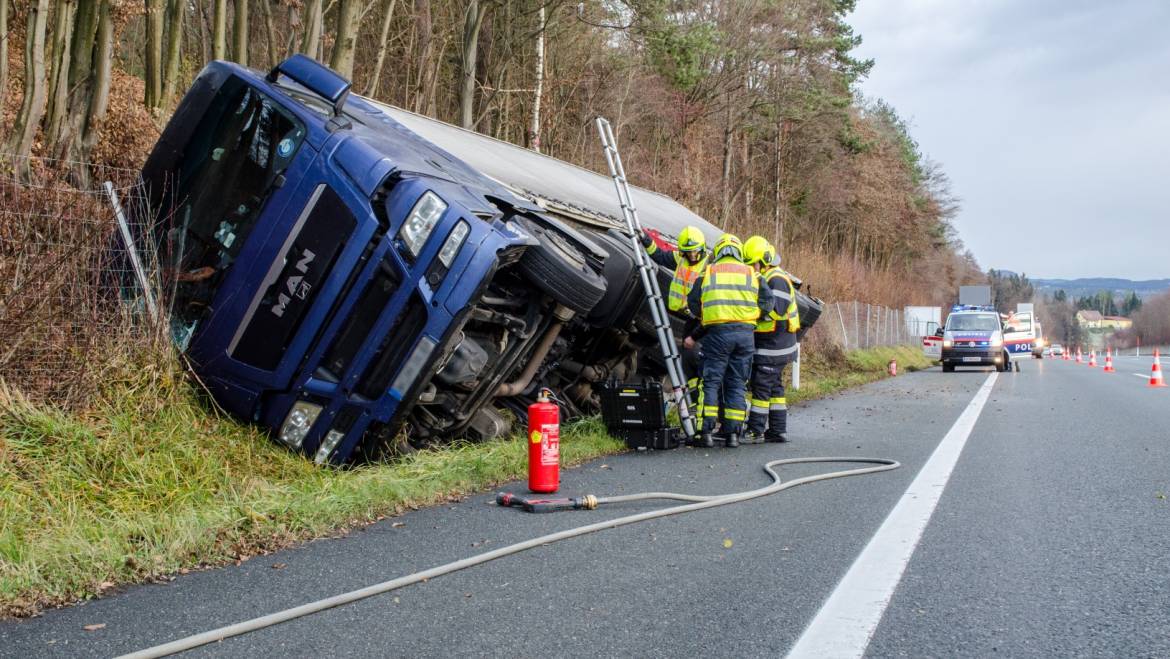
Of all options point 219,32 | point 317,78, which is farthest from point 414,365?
point 219,32

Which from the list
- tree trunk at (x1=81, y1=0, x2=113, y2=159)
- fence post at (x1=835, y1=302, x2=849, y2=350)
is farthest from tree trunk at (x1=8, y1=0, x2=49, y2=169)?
fence post at (x1=835, y1=302, x2=849, y2=350)

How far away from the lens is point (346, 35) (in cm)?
1370

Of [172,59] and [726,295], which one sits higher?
[172,59]

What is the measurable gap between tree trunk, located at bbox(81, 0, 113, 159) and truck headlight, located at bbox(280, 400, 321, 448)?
522 centimetres

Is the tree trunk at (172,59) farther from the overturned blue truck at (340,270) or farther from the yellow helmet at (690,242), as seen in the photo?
the yellow helmet at (690,242)

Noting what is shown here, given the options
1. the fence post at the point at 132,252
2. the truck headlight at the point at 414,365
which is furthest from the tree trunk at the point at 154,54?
the truck headlight at the point at 414,365

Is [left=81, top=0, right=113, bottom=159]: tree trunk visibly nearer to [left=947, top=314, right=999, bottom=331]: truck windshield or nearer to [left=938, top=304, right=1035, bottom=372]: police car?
[left=938, top=304, right=1035, bottom=372]: police car

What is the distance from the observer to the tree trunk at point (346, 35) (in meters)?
13.6

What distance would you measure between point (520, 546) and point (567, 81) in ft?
64.3

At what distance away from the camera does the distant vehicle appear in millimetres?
25172

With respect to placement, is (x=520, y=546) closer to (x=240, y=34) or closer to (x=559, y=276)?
(x=559, y=276)

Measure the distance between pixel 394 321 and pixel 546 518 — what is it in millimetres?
1400

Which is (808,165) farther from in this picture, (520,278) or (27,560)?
(27,560)

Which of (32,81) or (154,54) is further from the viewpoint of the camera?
(154,54)
